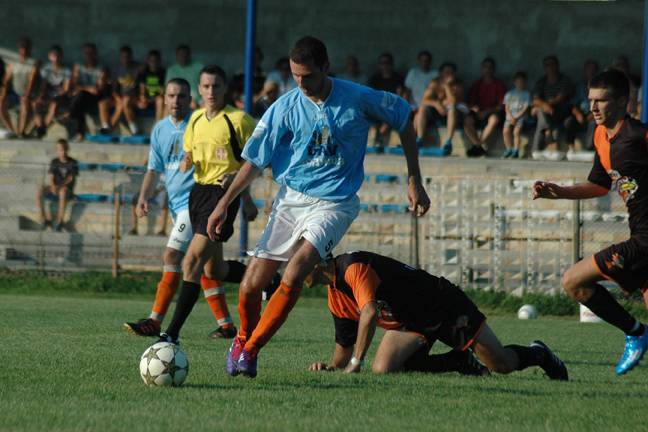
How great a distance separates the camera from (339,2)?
1872 cm

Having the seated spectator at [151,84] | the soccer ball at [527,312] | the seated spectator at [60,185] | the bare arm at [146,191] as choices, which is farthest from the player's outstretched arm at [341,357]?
the seated spectator at [151,84]

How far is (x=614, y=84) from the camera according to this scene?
5.28 m

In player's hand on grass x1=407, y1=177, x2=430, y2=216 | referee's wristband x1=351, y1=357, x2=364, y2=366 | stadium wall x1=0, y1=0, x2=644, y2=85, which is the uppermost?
stadium wall x1=0, y1=0, x2=644, y2=85

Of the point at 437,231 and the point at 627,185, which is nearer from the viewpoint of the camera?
the point at 627,185

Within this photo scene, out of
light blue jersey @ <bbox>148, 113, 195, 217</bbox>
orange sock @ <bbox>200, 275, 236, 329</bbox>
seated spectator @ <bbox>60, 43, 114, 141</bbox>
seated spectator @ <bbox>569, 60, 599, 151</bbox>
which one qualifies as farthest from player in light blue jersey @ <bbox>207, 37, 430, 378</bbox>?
seated spectator @ <bbox>60, 43, 114, 141</bbox>

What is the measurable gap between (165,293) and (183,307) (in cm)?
85

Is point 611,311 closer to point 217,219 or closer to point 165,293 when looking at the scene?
point 217,219

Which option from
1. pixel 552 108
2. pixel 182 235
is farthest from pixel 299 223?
pixel 552 108

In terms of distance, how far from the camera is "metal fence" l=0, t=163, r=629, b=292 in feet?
40.5

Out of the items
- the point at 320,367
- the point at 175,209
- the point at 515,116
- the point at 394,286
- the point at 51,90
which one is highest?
the point at 51,90

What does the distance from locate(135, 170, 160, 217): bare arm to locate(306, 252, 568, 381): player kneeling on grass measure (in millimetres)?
2897

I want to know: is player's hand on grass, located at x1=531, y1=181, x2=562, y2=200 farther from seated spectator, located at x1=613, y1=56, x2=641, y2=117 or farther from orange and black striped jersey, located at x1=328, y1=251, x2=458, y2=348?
seated spectator, located at x1=613, y1=56, x2=641, y2=117

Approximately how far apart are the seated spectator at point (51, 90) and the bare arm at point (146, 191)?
10299mm

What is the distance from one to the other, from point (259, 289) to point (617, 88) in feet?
9.31
